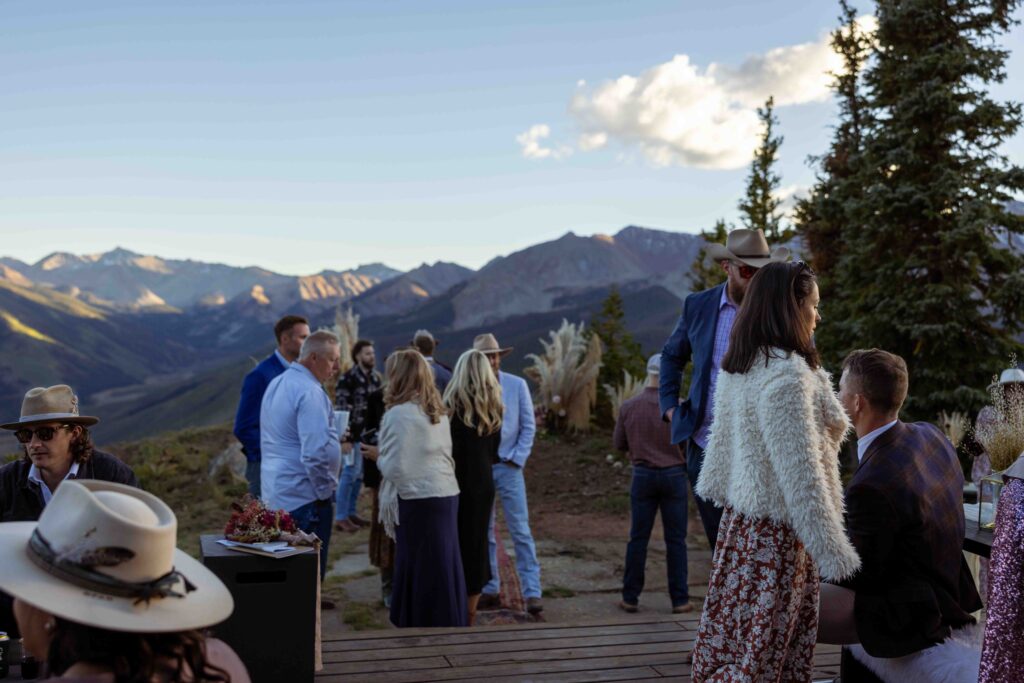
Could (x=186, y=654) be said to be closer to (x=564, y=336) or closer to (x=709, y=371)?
(x=709, y=371)

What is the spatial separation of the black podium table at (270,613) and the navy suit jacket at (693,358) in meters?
1.69

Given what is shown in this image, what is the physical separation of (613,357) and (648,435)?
8.45 m

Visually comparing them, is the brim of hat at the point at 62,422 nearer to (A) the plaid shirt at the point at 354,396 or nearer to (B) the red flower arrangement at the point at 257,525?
(B) the red flower arrangement at the point at 257,525

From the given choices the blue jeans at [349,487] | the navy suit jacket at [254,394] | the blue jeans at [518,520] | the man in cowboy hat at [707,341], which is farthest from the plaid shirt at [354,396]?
the man in cowboy hat at [707,341]

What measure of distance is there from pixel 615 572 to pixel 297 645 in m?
4.93

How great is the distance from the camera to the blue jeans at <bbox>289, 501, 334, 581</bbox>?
202 inches

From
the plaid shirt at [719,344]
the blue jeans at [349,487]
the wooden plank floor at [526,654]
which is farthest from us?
the blue jeans at [349,487]

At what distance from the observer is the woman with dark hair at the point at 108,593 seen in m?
1.49

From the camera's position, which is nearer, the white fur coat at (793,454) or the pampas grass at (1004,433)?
the white fur coat at (793,454)

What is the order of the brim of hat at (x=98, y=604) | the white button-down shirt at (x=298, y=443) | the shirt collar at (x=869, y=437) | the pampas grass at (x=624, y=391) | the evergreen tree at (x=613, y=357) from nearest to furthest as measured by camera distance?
the brim of hat at (x=98, y=604) → the shirt collar at (x=869, y=437) → the white button-down shirt at (x=298, y=443) → the pampas grass at (x=624, y=391) → the evergreen tree at (x=613, y=357)

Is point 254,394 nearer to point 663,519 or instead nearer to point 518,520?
point 518,520

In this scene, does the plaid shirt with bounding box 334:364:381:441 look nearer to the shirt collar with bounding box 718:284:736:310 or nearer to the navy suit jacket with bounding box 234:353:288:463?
the navy suit jacket with bounding box 234:353:288:463

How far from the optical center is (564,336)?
13820 mm

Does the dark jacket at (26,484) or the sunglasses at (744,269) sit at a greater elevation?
the sunglasses at (744,269)
